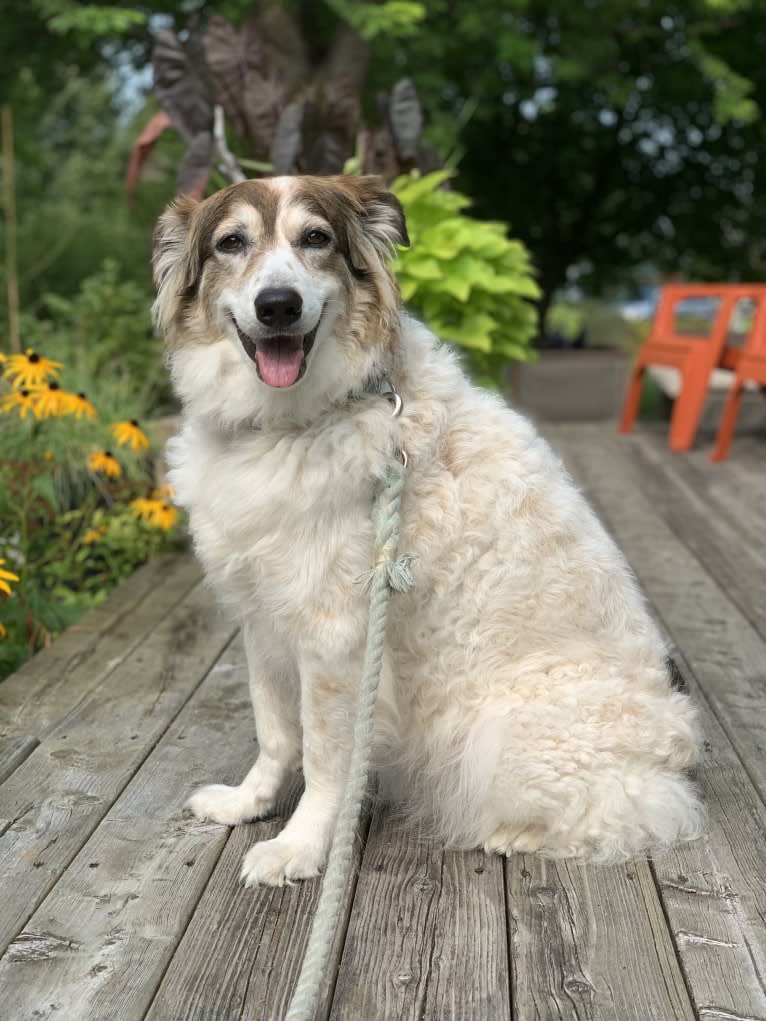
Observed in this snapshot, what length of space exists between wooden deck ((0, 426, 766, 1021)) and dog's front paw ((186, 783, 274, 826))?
43 mm

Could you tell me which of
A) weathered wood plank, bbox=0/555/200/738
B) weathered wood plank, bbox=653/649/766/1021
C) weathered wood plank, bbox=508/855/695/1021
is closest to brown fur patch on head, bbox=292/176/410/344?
weathered wood plank, bbox=508/855/695/1021

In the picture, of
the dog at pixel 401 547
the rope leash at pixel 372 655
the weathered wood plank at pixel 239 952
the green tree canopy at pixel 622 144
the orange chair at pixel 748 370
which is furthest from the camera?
the green tree canopy at pixel 622 144

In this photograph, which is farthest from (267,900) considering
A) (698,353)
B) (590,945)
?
(698,353)

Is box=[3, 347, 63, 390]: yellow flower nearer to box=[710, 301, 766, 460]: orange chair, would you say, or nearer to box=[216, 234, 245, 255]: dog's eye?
box=[216, 234, 245, 255]: dog's eye

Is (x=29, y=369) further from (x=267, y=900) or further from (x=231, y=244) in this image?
(x=267, y=900)

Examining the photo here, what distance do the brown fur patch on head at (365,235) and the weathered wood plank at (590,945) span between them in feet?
4.23

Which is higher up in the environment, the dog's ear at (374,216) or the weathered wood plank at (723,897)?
the dog's ear at (374,216)

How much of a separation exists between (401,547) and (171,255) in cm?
93

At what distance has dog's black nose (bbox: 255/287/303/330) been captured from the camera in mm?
2191

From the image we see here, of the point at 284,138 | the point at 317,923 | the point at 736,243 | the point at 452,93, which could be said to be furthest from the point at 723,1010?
the point at 736,243

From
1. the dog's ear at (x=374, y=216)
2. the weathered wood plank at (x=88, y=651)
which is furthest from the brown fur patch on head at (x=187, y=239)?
the weathered wood plank at (x=88, y=651)

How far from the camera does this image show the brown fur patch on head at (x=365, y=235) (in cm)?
240

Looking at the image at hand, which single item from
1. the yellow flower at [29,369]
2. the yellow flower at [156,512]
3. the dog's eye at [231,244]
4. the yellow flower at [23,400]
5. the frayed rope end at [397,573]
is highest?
the dog's eye at [231,244]

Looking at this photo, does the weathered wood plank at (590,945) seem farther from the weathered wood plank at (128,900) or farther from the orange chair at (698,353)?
the orange chair at (698,353)
